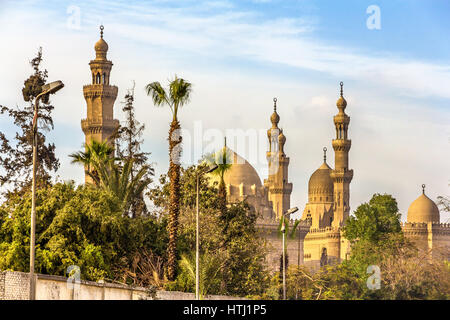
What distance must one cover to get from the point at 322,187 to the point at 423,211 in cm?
1572

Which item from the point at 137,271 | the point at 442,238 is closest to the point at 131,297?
the point at 137,271

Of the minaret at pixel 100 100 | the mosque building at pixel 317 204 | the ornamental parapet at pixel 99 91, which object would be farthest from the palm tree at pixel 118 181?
the mosque building at pixel 317 204

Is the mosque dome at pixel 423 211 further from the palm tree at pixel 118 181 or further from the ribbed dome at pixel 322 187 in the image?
the palm tree at pixel 118 181

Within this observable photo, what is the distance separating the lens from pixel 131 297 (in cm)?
2900

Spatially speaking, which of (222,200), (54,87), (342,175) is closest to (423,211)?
(342,175)

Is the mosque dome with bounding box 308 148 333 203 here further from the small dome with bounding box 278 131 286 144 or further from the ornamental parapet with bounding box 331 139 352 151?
the ornamental parapet with bounding box 331 139 352 151

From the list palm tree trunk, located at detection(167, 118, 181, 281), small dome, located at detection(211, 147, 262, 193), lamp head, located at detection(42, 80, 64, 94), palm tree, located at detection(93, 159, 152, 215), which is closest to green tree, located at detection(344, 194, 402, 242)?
small dome, located at detection(211, 147, 262, 193)

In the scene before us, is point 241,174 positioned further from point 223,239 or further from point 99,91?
point 223,239

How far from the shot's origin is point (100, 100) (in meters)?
74.3

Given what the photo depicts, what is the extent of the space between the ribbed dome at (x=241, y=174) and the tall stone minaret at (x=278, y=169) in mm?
2487

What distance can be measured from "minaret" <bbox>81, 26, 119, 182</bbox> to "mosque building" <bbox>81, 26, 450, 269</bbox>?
21.0 metres

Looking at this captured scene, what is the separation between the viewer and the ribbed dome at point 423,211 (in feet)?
347

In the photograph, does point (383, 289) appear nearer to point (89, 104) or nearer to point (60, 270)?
point (60, 270)
